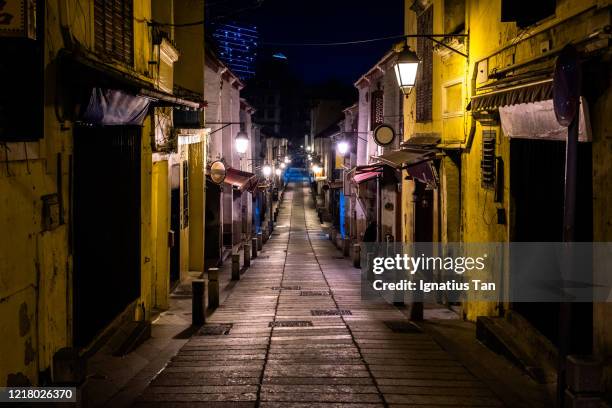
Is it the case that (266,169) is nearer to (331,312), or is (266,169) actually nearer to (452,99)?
(452,99)

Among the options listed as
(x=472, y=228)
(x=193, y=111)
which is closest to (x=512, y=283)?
(x=472, y=228)

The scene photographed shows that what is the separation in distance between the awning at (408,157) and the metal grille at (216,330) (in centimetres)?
675

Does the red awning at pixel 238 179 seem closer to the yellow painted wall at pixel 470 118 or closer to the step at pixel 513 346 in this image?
the yellow painted wall at pixel 470 118

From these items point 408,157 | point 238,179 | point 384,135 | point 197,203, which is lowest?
point 197,203

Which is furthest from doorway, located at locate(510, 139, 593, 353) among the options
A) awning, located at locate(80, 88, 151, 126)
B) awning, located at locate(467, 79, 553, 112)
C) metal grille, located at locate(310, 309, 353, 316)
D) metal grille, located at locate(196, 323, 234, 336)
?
awning, located at locate(80, 88, 151, 126)

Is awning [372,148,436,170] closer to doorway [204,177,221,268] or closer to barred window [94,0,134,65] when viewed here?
barred window [94,0,134,65]

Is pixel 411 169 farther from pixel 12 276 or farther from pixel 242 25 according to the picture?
pixel 242 25

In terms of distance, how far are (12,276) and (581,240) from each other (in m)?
6.92

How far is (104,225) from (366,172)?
56.5 feet

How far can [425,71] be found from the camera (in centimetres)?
1820

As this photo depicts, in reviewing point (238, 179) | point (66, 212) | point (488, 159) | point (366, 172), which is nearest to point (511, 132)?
point (488, 159)

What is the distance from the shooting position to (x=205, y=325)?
13516mm

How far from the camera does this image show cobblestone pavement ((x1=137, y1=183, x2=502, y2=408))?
8125mm

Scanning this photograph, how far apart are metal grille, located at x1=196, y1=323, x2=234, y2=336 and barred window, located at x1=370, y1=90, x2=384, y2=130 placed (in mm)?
20965
